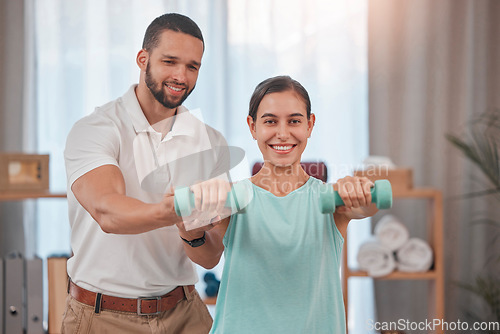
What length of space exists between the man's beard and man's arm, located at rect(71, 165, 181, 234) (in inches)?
7.0

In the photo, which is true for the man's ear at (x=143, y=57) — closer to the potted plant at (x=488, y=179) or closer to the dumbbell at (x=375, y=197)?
the dumbbell at (x=375, y=197)

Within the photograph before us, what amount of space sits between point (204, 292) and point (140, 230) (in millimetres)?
1279

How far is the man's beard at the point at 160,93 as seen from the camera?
3.15 feet

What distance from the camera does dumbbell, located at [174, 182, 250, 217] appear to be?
796 millimetres

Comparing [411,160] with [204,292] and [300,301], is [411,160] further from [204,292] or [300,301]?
[300,301]

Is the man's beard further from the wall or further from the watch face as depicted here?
the wall

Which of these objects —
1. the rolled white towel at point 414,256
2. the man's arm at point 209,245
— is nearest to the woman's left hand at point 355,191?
the man's arm at point 209,245

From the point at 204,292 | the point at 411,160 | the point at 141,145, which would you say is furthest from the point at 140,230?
the point at 411,160

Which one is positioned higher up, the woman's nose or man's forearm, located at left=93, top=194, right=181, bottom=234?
the woman's nose

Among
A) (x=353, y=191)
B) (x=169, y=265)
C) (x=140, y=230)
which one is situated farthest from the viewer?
(x=169, y=265)

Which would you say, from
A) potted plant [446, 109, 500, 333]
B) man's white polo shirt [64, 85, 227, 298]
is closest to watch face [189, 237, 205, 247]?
man's white polo shirt [64, 85, 227, 298]

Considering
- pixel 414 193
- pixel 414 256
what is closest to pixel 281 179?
pixel 414 193

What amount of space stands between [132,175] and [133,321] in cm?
36

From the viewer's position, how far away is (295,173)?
0.98m
